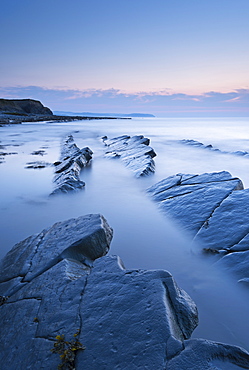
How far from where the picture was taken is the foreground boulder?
2090 millimetres

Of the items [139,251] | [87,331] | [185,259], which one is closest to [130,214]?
[139,251]

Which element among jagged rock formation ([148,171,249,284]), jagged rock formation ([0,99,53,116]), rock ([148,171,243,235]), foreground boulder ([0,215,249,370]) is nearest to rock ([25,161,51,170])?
rock ([148,171,243,235])

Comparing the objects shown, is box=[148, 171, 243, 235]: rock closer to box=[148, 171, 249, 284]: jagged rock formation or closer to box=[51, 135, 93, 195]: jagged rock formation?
box=[148, 171, 249, 284]: jagged rock formation

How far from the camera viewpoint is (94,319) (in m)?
2.44

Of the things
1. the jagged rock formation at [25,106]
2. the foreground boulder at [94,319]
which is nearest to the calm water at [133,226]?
the foreground boulder at [94,319]

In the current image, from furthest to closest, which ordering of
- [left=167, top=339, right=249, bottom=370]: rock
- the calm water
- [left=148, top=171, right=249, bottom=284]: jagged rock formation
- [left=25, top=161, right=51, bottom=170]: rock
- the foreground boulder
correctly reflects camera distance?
1. [left=25, top=161, right=51, bottom=170]: rock
2. [left=148, top=171, right=249, bottom=284]: jagged rock formation
3. the calm water
4. the foreground boulder
5. [left=167, top=339, right=249, bottom=370]: rock

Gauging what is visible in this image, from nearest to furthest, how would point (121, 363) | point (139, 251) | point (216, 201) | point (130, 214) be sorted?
point (121, 363) → point (139, 251) → point (216, 201) → point (130, 214)

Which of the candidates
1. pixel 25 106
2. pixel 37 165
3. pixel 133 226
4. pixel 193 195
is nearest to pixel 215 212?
pixel 193 195

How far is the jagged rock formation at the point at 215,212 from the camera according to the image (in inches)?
158

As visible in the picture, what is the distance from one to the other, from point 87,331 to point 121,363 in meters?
0.42

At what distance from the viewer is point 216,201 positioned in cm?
545

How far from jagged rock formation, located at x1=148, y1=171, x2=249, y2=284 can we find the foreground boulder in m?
1.51

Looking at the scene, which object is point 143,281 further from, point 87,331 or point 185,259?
point 185,259

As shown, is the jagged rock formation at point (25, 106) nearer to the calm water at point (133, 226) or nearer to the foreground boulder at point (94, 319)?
the calm water at point (133, 226)
